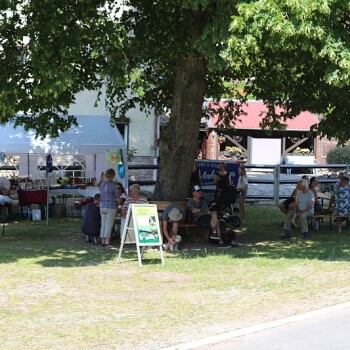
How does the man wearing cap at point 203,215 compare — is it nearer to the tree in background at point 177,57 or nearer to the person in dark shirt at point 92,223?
the tree in background at point 177,57

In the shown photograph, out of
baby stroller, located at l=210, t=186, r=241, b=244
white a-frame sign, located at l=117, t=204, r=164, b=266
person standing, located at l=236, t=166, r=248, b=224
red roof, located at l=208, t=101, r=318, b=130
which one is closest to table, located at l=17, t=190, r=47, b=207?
baby stroller, located at l=210, t=186, r=241, b=244

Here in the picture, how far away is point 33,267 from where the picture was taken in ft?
41.3

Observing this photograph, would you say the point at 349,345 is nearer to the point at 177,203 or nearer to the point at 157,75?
the point at 177,203

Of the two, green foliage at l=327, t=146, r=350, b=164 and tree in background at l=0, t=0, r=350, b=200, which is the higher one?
tree in background at l=0, t=0, r=350, b=200

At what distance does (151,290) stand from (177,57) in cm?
737

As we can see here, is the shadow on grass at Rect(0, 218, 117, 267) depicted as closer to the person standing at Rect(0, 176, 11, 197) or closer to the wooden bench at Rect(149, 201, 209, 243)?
the person standing at Rect(0, 176, 11, 197)

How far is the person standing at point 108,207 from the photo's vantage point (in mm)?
15555

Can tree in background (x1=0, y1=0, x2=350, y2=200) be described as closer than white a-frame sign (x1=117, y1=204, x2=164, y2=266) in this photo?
Yes

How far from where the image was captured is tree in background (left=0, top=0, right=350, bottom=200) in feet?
38.4

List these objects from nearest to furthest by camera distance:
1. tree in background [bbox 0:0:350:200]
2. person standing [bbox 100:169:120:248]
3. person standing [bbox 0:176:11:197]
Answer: tree in background [bbox 0:0:350:200] < person standing [bbox 100:169:120:248] < person standing [bbox 0:176:11:197]

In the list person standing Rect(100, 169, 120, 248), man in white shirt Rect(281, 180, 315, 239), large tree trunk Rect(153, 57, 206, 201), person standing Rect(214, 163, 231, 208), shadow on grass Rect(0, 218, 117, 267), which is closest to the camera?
shadow on grass Rect(0, 218, 117, 267)

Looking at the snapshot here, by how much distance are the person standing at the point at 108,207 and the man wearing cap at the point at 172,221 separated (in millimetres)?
1190

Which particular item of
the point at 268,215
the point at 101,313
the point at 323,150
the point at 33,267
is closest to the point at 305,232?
the point at 268,215

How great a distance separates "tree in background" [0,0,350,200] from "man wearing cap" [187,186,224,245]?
0.71 metres
